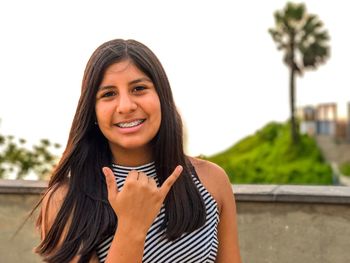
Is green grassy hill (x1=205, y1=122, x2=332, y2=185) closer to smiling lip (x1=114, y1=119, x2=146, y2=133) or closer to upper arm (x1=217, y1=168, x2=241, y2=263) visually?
upper arm (x1=217, y1=168, x2=241, y2=263)

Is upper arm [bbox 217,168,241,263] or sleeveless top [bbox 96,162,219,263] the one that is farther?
upper arm [bbox 217,168,241,263]

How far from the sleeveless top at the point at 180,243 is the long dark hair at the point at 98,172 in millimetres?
26

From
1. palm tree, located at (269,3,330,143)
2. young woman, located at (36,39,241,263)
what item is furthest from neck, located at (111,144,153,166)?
palm tree, located at (269,3,330,143)

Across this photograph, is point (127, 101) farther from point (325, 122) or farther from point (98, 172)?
point (325, 122)

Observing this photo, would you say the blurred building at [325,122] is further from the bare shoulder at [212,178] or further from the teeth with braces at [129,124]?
the teeth with braces at [129,124]

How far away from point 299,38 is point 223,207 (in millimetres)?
49284

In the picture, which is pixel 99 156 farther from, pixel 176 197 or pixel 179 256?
pixel 179 256

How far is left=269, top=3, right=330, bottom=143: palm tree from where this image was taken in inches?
1928

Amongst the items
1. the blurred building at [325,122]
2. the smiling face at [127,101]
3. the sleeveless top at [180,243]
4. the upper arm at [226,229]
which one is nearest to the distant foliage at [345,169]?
the blurred building at [325,122]

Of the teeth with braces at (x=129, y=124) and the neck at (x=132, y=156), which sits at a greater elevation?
the teeth with braces at (x=129, y=124)

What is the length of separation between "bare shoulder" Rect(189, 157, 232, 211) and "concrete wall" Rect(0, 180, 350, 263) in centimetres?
197

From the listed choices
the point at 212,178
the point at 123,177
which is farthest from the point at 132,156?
the point at 212,178

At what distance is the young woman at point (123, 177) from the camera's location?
1760 millimetres

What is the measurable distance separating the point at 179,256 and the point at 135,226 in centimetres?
34
